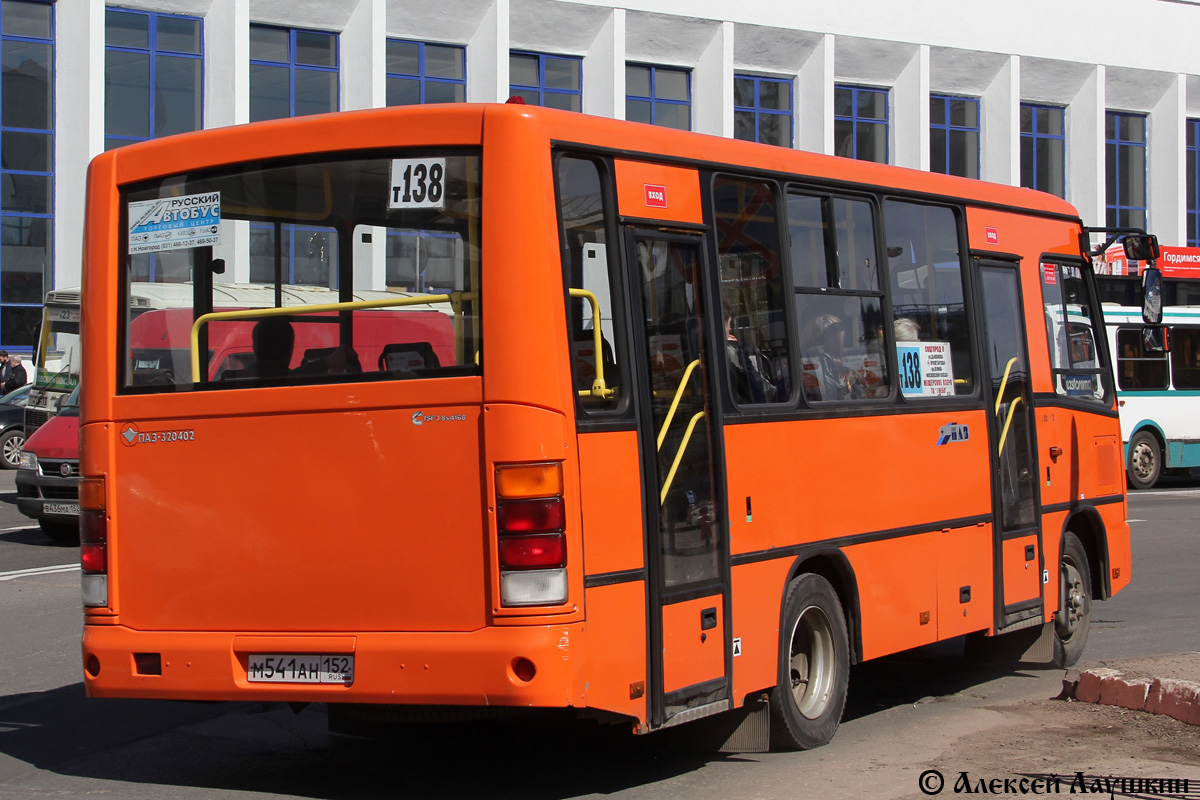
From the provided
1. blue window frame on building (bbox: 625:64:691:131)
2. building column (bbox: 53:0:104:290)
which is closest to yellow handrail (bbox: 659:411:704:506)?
building column (bbox: 53:0:104:290)

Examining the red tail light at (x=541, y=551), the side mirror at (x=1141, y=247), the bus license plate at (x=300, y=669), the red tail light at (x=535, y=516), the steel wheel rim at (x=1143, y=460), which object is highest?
the side mirror at (x=1141, y=247)

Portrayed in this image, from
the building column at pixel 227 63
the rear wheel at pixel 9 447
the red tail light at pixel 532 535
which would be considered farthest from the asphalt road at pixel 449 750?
the building column at pixel 227 63

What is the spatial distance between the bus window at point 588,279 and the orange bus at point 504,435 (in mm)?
13

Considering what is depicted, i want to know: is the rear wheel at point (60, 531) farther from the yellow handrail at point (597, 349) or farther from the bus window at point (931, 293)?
the yellow handrail at point (597, 349)

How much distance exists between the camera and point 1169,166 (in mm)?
47938

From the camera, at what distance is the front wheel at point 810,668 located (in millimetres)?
6809

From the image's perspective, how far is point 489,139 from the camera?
5562 mm

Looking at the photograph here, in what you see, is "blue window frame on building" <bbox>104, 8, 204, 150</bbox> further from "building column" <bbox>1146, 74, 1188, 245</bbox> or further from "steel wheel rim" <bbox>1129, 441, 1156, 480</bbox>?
"building column" <bbox>1146, 74, 1188, 245</bbox>

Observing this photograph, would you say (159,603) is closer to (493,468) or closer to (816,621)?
(493,468)

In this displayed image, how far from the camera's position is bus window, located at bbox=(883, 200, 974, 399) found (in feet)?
26.2

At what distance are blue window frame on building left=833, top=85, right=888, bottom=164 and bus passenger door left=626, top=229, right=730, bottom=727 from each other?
126 ft

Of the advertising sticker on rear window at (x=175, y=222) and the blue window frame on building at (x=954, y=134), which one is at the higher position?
the blue window frame on building at (x=954, y=134)

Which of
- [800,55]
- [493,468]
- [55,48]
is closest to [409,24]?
[55,48]

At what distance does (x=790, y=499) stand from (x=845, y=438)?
2.10 ft
